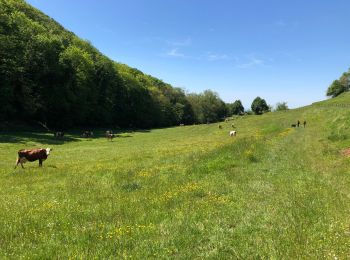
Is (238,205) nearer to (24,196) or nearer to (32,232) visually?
(32,232)

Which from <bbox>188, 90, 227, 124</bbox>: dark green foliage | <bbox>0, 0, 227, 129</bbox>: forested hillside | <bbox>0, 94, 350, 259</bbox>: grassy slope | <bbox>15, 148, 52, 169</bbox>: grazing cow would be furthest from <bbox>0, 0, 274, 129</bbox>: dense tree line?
<bbox>0, 94, 350, 259</bbox>: grassy slope

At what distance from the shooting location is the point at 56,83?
8231 cm

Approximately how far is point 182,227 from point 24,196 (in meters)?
8.63

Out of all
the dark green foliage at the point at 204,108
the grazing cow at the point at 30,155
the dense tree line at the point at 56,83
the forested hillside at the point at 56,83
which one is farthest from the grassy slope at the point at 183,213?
the dark green foliage at the point at 204,108

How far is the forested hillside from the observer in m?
71.4

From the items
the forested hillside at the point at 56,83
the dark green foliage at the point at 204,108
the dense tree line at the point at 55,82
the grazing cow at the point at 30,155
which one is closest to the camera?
the grazing cow at the point at 30,155

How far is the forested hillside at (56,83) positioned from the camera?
71.4 meters

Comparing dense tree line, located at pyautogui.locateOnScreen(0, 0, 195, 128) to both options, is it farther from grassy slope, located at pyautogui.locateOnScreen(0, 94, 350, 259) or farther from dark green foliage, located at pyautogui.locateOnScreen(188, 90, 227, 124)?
grassy slope, located at pyautogui.locateOnScreen(0, 94, 350, 259)

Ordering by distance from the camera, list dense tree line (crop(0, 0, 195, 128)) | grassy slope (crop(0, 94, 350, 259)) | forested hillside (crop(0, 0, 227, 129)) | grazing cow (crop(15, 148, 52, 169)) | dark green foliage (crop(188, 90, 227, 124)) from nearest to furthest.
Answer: grassy slope (crop(0, 94, 350, 259)) < grazing cow (crop(15, 148, 52, 169)) < dense tree line (crop(0, 0, 195, 128)) < forested hillside (crop(0, 0, 227, 129)) < dark green foliage (crop(188, 90, 227, 124))

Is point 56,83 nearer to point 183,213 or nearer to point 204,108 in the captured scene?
point 183,213

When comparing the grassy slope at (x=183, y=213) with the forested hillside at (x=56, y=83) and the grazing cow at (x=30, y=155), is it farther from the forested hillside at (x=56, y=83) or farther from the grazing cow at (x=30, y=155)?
the forested hillside at (x=56, y=83)

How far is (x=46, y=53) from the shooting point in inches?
3086

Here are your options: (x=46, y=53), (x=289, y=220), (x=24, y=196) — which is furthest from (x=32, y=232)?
(x=46, y=53)

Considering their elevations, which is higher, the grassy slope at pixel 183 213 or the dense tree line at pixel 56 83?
the dense tree line at pixel 56 83
